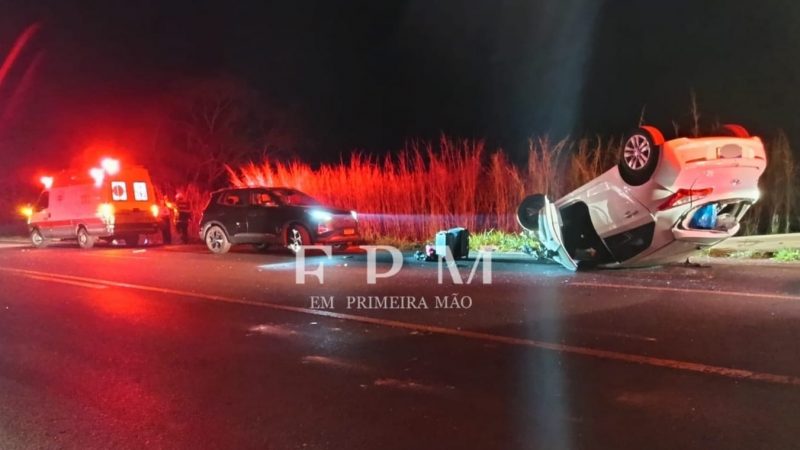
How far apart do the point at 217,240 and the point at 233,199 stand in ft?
3.67

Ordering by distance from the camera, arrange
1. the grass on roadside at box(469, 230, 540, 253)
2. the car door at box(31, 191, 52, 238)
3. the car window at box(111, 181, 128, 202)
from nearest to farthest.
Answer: the grass on roadside at box(469, 230, 540, 253), the car window at box(111, 181, 128, 202), the car door at box(31, 191, 52, 238)

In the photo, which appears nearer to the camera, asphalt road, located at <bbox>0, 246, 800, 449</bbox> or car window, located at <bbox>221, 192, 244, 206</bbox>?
asphalt road, located at <bbox>0, 246, 800, 449</bbox>

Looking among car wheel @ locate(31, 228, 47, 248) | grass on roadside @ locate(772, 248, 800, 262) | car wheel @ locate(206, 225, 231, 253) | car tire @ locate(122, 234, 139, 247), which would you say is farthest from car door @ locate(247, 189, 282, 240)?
grass on roadside @ locate(772, 248, 800, 262)

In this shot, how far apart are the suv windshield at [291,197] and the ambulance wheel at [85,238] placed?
23.9 feet

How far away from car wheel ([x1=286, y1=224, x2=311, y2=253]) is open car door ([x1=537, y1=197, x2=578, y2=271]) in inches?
233

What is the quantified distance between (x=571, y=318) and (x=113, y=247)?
52.5 ft

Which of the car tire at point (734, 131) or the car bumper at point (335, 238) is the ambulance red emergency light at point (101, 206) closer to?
the car bumper at point (335, 238)

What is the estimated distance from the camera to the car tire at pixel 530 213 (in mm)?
10773

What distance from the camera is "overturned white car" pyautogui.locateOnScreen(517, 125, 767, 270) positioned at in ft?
27.6

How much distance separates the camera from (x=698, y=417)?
13.7ft

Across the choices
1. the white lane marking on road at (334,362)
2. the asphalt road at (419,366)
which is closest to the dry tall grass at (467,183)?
the asphalt road at (419,366)

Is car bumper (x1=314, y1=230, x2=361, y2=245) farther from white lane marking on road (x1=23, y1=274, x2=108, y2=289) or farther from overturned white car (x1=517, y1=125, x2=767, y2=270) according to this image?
overturned white car (x1=517, y1=125, x2=767, y2=270)

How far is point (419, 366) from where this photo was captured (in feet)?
18.2

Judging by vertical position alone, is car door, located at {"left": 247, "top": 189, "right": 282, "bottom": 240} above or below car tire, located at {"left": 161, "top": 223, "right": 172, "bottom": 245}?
above
